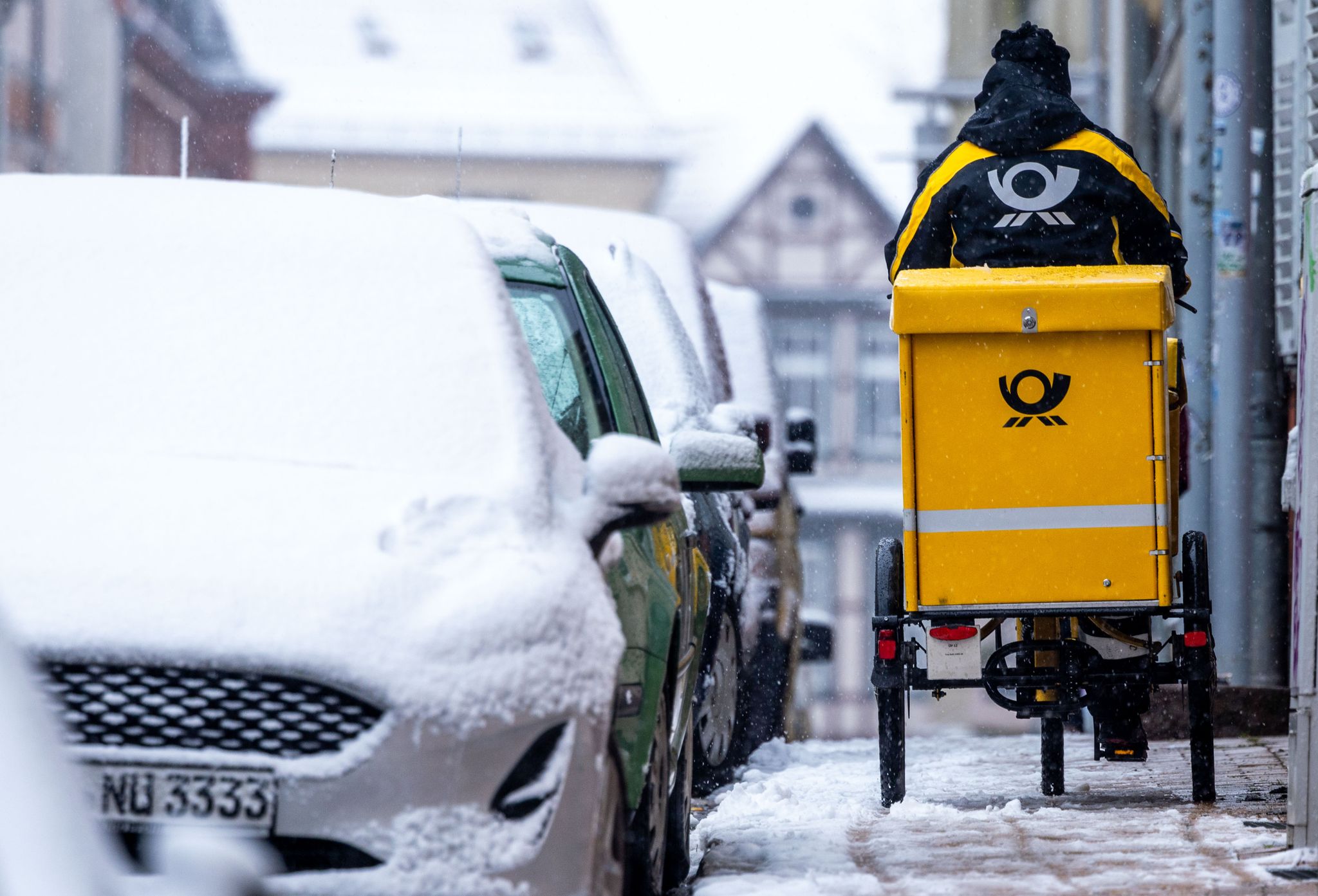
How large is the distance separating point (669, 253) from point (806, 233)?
1876 inches

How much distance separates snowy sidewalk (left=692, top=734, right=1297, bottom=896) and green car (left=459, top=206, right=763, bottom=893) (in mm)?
353

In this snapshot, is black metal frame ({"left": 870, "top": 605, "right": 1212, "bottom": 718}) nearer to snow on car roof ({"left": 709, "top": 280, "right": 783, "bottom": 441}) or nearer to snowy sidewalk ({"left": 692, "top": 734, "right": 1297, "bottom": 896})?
snowy sidewalk ({"left": 692, "top": 734, "right": 1297, "bottom": 896})

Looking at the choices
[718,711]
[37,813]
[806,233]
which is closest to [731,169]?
[806,233]

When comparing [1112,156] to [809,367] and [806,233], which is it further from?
[809,367]

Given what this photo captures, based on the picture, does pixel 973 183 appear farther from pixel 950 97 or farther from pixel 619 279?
pixel 950 97

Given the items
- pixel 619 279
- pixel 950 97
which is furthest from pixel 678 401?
pixel 950 97

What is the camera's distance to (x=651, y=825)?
4957 mm

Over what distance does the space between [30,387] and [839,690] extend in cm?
5341

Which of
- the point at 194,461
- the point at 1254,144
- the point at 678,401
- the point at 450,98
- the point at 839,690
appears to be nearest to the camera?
the point at 194,461

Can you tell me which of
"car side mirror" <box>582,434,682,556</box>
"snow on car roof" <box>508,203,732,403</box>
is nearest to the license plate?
"car side mirror" <box>582,434,682,556</box>

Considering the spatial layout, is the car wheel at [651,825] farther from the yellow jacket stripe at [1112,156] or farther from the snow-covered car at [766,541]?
the snow-covered car at [766,541]

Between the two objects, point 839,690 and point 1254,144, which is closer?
point 1254,144

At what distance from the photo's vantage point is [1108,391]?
6.68 m

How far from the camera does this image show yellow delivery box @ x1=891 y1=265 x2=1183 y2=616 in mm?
6633
